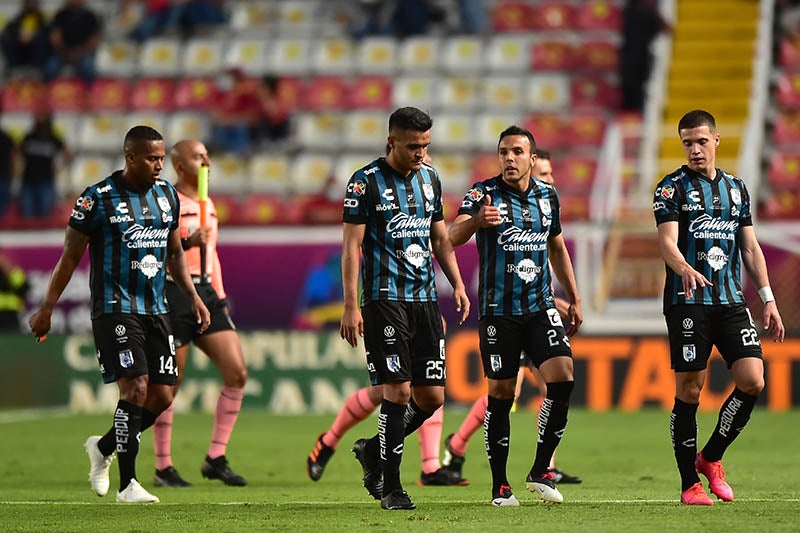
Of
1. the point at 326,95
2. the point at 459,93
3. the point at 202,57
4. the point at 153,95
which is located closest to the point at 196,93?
the point at 153,95

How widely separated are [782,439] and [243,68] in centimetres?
1254

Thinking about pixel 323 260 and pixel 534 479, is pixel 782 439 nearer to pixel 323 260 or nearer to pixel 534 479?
pixel 534 479

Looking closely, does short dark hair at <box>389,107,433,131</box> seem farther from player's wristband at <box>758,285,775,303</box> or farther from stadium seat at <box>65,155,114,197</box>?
stadium seat at <box>65,155,114,197</box>

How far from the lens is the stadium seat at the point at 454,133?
2153cm

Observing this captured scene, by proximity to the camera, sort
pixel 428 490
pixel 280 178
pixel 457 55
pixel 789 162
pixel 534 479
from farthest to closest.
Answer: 1. pixel 457 55
2. pixel 280 178
3. pixel 789 162
4. pixel 428 490
5. pixel 534 479

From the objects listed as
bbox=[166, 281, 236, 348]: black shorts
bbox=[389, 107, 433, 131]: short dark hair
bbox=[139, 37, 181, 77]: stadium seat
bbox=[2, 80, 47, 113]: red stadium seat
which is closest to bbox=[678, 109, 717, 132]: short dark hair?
bbox=[389, 107, 433, 131]: short dark hair

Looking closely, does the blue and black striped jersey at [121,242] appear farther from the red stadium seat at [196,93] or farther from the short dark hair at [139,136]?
the red stadium seat at [196,93]

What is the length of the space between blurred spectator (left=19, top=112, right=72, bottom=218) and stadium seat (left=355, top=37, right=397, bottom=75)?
4838 millimetres

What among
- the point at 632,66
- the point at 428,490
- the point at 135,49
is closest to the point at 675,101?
the point at 632,66

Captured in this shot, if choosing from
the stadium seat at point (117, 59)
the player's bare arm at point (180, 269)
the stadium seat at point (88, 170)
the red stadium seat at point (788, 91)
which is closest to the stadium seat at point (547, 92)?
the red stadium seat at point (788, 91)

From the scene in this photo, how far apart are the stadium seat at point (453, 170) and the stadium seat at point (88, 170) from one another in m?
4.86

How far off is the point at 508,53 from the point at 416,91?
1.57m

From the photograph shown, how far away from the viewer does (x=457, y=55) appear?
2280 cm

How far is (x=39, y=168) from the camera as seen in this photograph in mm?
20422
